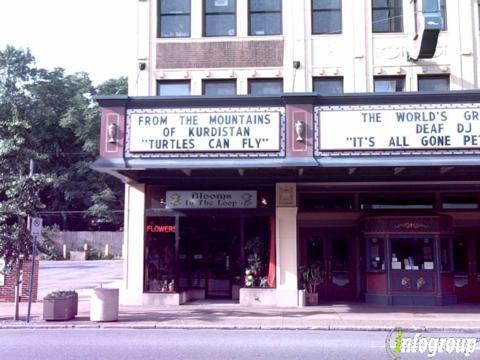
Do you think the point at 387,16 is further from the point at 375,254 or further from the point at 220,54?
the point at 375,254

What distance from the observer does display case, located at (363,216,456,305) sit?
59.6ft

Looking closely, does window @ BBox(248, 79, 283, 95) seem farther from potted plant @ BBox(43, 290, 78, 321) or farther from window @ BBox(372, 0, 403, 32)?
potted plant @ BBox(43, 290, 78, 321)

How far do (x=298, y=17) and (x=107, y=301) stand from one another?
36.1 feet

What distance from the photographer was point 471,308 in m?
17.4

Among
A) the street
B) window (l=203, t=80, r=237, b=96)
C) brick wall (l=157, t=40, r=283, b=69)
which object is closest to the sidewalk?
the street

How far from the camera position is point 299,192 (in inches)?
769

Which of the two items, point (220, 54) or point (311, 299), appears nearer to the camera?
point (311, 299)

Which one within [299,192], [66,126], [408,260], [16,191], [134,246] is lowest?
[408,260]

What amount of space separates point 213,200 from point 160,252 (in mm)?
2474

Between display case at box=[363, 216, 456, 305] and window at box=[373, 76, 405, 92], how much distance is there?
4265mm

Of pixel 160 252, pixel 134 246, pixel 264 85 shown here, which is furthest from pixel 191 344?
pixel 264 85

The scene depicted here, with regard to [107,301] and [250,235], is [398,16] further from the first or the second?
[107,301]

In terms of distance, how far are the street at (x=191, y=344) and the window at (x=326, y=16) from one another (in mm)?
10488

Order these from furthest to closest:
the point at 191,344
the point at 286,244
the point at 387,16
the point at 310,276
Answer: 1. the point at 387,16
2. the point at 310,276
3. the point at 286,244
4. the point at 191,344
